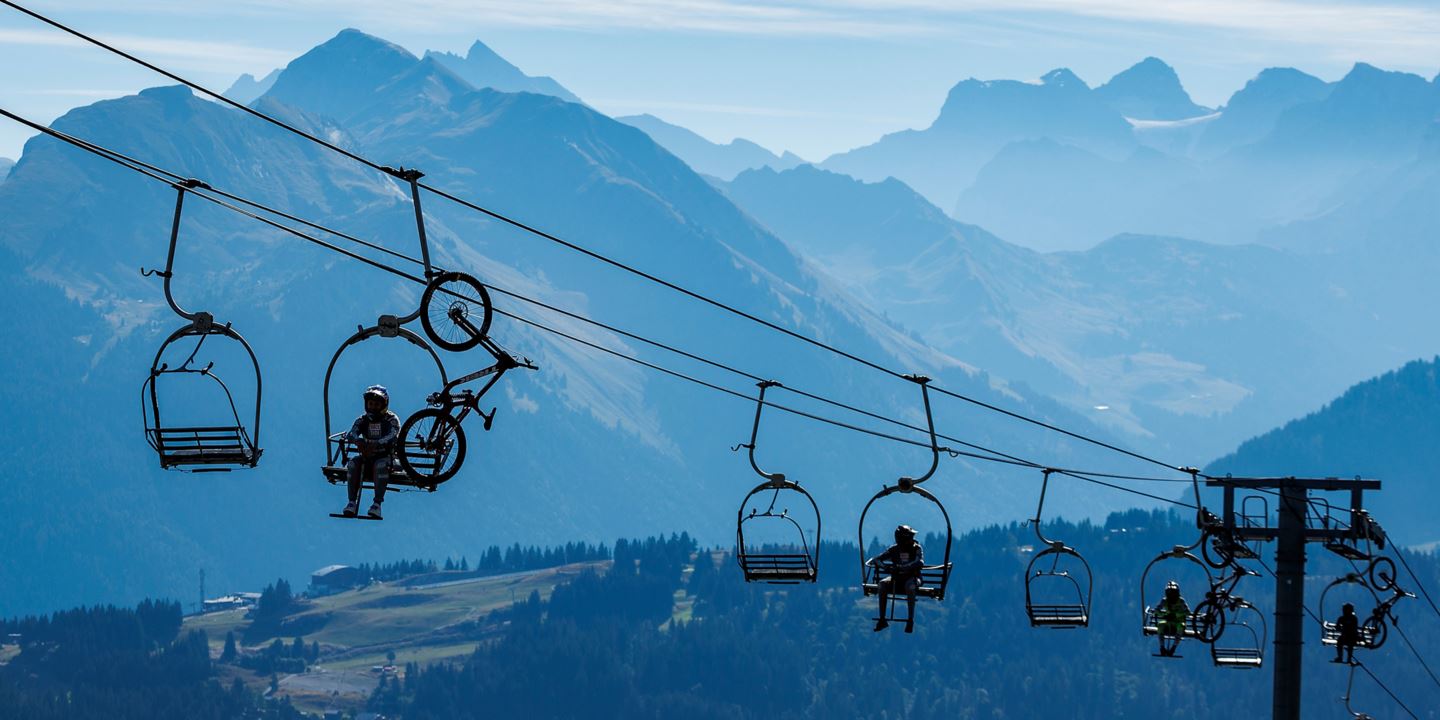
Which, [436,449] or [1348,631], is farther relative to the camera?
[1348,631]

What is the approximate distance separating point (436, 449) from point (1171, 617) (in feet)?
85.2

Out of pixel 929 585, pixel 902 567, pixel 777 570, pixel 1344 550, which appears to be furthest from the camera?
pixel 1344 550

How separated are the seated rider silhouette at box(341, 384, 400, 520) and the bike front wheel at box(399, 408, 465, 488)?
855 millimetres

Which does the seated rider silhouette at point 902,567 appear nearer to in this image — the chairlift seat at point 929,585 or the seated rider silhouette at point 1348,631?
the chairlift seat at point 929,585

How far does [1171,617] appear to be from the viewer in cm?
4950

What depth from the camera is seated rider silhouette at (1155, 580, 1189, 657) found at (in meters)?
48.8

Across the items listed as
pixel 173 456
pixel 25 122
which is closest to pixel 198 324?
pixel 173 456

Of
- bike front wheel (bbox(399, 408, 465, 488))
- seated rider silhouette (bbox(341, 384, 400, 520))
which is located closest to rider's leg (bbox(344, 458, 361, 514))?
seated rider silhouette (bbox(341, 384, 400, 520))

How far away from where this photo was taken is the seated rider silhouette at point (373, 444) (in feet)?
98.8

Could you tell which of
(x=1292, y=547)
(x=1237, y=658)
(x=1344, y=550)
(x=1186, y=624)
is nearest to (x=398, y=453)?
(x=1292, y=547)

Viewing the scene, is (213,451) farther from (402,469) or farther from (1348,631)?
(1348,631)

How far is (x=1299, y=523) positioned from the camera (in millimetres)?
42250

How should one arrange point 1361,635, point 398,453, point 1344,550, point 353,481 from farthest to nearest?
point 1361,635 < point 1344,550 < point 353,481 < point 398,453

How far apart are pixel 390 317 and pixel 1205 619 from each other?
26.4m
